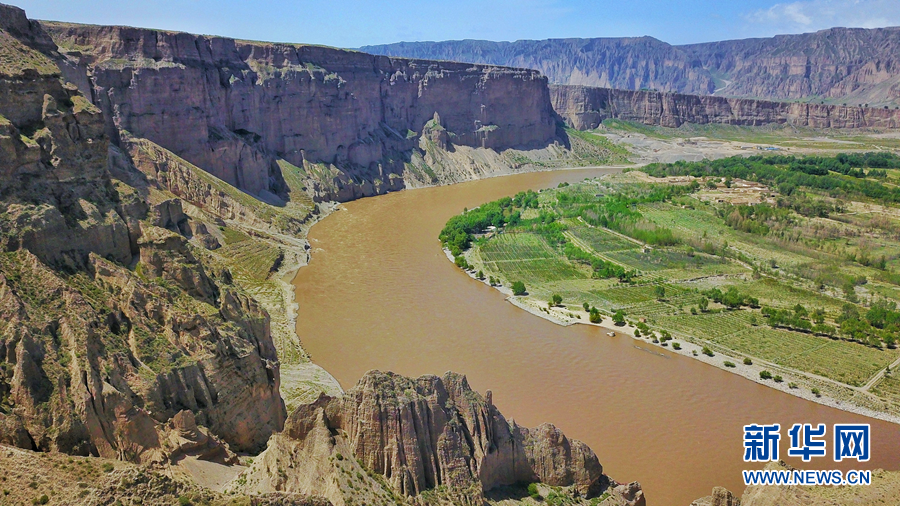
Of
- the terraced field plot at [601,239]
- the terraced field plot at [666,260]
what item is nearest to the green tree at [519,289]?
the terraced field plot at [666,260]

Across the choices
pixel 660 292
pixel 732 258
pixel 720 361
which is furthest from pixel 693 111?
pixel 720 361

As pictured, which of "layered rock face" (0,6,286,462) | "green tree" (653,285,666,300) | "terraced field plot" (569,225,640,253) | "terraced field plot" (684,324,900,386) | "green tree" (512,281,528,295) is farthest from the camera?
"terraced field plot" (569,225,640,253)

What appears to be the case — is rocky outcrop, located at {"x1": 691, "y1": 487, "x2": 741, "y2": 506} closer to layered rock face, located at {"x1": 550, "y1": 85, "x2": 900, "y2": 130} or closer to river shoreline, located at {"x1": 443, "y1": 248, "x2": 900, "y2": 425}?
river shoreline, located at {"x1": 443, "y1": 248, "x2": 900, "y2": 425}

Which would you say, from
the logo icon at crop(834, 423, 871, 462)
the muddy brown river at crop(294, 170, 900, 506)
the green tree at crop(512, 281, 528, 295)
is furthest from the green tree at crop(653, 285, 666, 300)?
the logo icon at crop(834, 423, 871, 462)

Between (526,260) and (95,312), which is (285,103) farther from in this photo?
(95,312)

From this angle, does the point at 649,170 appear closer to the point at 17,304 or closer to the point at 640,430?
the point at 640,430

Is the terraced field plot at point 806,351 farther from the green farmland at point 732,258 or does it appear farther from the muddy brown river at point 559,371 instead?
the muddy brown river at point 559,371

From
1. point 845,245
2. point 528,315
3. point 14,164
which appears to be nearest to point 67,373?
point 14,164
